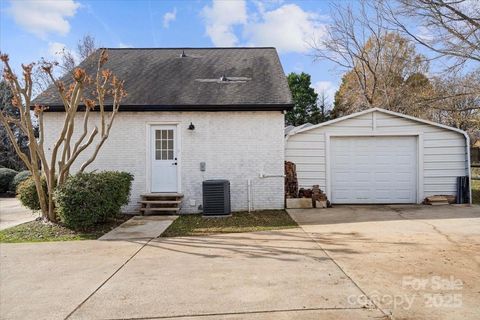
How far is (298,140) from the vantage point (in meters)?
10.9

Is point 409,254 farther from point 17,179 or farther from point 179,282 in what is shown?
point 17,179

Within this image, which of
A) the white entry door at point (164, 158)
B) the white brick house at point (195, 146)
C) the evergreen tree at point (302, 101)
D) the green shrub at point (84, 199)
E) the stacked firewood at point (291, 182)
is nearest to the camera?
the green shrub at point (84, 199)

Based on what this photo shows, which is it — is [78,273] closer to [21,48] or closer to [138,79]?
[138,79]

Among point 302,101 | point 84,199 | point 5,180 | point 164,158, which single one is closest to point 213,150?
point 164,158

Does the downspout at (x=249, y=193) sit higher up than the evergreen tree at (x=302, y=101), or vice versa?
the evergreen tree at (x=302, y=101)

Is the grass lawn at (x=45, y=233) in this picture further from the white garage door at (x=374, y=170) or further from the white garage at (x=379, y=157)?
the white garage door at (x=374, y=170)

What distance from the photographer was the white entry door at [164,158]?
10.3 meters

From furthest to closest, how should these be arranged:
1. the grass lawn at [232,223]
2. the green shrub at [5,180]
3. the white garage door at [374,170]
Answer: the green shrub at [5,180]
the white garage door at [374,170]
the grass lawn at [232,223]

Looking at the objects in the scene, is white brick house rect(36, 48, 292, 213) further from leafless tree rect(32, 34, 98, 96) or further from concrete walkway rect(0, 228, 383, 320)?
leafless tree rect(32, 34, 98, 96)

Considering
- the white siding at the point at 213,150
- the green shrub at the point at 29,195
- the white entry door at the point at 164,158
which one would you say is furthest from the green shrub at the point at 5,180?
the white entry door at the point at 164,158

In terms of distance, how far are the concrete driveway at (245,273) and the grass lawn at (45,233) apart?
504 mm

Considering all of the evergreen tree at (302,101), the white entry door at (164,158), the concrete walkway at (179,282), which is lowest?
the concrete walkway at (179,282)

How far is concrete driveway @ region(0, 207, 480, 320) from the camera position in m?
3.62

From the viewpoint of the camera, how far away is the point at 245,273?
4.72 metres
